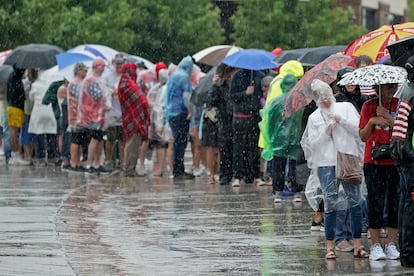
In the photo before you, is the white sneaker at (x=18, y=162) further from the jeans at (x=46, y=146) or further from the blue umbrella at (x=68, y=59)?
the blue umbrella at (x=68, y=59)

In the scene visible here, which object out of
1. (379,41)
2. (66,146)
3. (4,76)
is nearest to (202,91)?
A: (66,146)

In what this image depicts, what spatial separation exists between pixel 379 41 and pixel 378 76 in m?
4.45

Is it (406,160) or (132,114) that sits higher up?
(406,160)

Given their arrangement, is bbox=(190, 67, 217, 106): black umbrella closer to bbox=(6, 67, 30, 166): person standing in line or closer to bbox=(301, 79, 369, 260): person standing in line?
bbox=(6, 67, 30, 166): person standing in line

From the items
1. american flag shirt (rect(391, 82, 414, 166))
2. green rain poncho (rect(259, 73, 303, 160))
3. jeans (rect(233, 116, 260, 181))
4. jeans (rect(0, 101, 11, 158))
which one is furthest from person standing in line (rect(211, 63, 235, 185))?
american flag shirt (rect(391, 82, 414, 166))

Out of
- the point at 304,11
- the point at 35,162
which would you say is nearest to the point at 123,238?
the point at 35,162

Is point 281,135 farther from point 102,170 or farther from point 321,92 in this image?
point 102,170

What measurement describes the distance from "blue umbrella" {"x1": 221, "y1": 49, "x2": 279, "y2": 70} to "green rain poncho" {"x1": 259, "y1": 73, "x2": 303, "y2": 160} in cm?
271

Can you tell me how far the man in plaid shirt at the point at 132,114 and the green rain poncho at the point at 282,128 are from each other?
5173 millimetres

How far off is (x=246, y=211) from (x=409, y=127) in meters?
5.49

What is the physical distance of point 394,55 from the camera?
42.5ft

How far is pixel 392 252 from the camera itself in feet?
39.9

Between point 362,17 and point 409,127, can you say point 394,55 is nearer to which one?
point 409,127

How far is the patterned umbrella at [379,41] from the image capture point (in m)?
16.0
